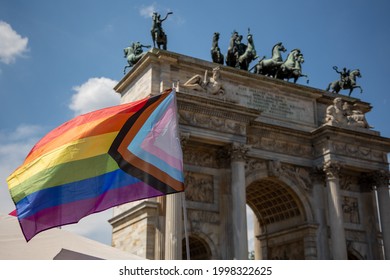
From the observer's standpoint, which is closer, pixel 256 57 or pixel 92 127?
pixel 92 127

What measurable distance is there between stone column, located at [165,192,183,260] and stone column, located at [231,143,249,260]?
2.88m

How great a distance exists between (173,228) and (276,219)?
10003 mm

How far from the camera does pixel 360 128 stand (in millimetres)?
31453

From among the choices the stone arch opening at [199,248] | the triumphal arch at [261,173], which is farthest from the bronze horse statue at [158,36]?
the stone arch opening at [199,248]

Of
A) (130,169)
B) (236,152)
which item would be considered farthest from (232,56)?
(130,169)

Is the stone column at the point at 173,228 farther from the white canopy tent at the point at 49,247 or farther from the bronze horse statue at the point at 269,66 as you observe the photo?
the white canopy tent at the point at 49,247

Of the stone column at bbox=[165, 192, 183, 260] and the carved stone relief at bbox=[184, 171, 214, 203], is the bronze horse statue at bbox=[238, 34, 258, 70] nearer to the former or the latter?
the carved stone relief at bbox=[184, 171, 214, 203]

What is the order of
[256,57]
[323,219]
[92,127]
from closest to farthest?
[92,127] < [323,219] < [256,57]

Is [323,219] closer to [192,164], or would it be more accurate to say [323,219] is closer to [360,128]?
[360,128]

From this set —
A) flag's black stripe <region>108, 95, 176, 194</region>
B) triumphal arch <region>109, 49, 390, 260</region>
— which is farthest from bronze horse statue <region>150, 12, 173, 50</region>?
flag's black stripe <region>108, 95, 176, 194</region>

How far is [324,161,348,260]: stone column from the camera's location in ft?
93.2

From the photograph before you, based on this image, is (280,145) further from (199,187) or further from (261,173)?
(199,187)
